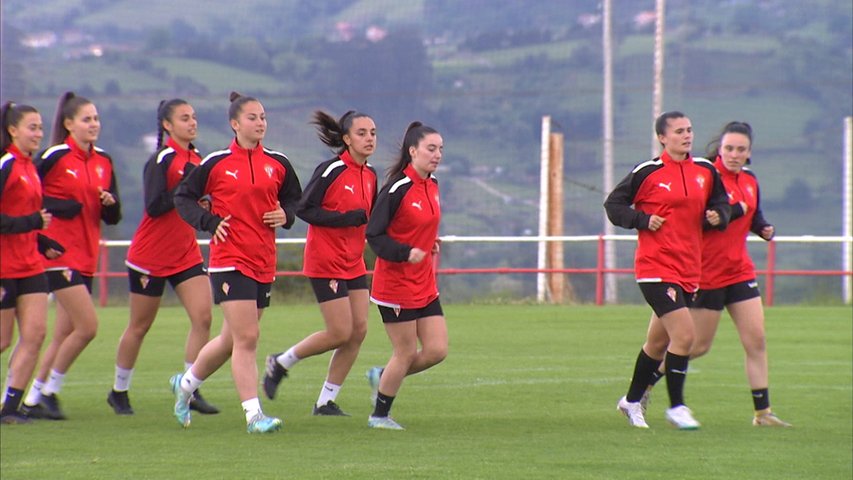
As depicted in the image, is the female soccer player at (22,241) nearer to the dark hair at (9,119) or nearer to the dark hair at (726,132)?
the dark hair at (9,119)

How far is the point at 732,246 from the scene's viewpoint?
33.5ft

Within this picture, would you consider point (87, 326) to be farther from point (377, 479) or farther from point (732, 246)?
point (732, 246)

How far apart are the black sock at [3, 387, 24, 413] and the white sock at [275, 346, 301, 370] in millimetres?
1786

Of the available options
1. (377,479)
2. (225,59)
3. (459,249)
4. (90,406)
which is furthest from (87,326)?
(225,59)

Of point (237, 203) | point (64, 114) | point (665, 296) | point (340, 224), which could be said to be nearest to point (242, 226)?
point (237, 203)

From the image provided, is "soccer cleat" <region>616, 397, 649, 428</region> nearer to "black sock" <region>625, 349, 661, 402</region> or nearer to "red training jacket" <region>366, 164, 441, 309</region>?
"black sock" <region>625, 349, 661, 402</region>

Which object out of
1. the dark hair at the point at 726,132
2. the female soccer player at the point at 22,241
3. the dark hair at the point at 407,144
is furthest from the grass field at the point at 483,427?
the dark hair at the point at 726,132

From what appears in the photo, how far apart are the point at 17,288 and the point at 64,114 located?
1348 millimetres

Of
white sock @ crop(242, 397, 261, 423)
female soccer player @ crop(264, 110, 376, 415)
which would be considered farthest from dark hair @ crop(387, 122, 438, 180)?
white sock @ crop(242, 397, 261, 423)

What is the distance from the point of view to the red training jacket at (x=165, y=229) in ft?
33.2

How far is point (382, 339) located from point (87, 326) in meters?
6.54

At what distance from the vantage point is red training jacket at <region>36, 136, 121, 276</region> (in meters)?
10.4

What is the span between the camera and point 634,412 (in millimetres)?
10023

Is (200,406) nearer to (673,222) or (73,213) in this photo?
(73,213)
